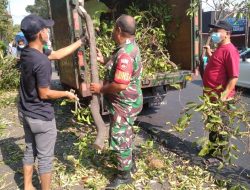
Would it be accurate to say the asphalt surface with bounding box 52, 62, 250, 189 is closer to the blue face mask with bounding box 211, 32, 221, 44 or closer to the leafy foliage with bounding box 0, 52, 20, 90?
the blue face mask with bounding box 211, 32, 221, 44

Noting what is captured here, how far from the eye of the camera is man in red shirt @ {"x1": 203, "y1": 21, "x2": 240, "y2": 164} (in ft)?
13.8

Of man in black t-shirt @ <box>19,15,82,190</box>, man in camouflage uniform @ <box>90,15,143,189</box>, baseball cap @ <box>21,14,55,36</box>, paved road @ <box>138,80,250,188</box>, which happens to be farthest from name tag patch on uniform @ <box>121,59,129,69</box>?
paved road @ <box>138,80,250,188</box>

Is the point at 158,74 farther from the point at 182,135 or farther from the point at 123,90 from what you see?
the point at 123,90

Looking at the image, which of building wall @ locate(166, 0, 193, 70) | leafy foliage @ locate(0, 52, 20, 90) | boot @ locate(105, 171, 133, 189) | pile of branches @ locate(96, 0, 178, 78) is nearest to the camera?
boot @ locate(105, 171, 133, 189)

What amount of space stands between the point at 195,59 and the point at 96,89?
3.03 metres

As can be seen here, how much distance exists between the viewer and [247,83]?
30.6 ft

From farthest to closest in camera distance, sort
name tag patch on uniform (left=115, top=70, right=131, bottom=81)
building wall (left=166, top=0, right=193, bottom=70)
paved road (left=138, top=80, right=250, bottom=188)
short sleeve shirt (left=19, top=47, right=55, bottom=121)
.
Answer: building wall (left=166, top=0, right=193, bottom=70) < paved road (left=138, top=80, right=250, bottom=188) < name tag patch on uniform (left=115, top=70, right=131, bottom=81) < short sleeve shirt (left=19, top=47, right=55, bottom=121)

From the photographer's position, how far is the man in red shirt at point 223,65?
4199mm

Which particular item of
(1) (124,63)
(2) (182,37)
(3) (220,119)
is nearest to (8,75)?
(2) (182,37)

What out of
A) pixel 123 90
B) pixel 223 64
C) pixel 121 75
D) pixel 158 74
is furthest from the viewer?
pixel 158 74

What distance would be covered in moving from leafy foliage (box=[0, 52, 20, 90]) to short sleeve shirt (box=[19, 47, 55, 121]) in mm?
7278

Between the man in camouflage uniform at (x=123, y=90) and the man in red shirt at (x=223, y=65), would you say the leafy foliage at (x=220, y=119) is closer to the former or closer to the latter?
the man in red shirt at (x=223, y=65)

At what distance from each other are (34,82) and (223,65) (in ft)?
8.08

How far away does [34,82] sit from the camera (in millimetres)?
3287
